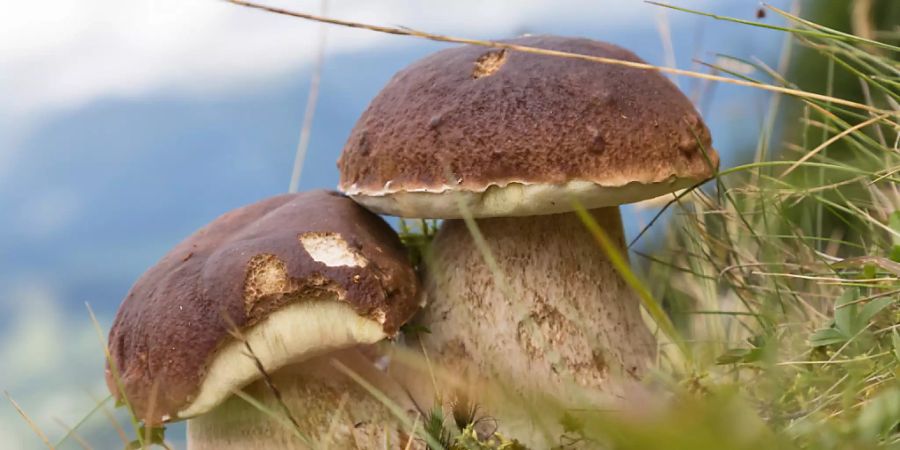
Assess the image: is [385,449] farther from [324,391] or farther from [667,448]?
[667,448]

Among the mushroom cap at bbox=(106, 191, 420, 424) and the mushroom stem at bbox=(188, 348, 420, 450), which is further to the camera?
Answer: the mushroom stem at bbox=(188, 348, 420, 450)

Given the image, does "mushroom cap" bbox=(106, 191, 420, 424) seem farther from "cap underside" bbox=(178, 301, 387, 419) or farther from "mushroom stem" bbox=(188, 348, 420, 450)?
"mushroom stem" bbox=(188, 348, 420, 450)

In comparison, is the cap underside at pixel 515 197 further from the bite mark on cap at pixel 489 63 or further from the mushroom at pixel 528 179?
the bite mark on cap at pixel 489 63

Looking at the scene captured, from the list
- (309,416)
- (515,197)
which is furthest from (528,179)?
(309,416)

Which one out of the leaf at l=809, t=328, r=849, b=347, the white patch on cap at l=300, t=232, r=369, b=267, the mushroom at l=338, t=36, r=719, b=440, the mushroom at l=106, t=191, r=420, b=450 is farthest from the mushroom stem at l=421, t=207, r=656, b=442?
the leaf at l=809, t=328, r=849, b=347

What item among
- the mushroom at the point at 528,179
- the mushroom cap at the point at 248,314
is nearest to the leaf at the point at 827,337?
the mushroom at the point at 528,179

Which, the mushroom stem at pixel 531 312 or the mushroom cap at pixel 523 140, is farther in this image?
the mushroom stem at pixel 531 312

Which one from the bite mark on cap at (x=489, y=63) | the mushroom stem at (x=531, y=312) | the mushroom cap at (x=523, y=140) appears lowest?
the mushroom stem at (x=531, y=312)
